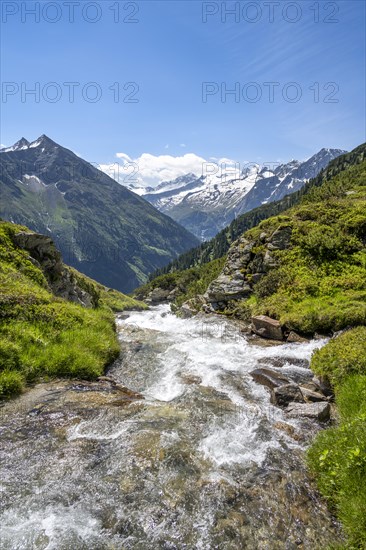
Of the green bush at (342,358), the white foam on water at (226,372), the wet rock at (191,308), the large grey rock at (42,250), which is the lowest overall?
the wet rock at (191,308)

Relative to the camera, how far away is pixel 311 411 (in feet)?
32.7

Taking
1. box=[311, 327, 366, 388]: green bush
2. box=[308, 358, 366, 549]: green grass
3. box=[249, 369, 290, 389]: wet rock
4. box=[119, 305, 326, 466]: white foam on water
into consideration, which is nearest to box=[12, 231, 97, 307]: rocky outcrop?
box=[119, 305, 326, 466]: white foam on water

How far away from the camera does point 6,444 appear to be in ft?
25.6

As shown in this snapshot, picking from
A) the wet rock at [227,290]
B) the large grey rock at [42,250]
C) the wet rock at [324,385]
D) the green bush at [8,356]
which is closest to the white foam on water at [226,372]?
the wet rock at [324,385]

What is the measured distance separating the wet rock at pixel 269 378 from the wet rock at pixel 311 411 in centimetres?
177

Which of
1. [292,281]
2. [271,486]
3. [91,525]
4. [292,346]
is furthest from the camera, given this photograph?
[292,281]

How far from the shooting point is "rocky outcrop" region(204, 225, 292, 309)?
2697cm

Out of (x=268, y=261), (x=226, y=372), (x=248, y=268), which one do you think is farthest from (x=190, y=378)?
(x=248, y=268)

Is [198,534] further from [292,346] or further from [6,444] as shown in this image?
[292,346]

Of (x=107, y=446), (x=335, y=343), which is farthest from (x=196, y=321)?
(x=107, y=446)

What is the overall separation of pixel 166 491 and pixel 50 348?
307 inches

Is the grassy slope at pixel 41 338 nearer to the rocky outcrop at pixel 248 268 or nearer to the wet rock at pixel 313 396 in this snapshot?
the wet rock at pixel 313 396

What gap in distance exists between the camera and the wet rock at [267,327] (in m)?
19.1

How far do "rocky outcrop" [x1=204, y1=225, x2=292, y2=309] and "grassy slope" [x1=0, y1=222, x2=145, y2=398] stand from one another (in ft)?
41.7
